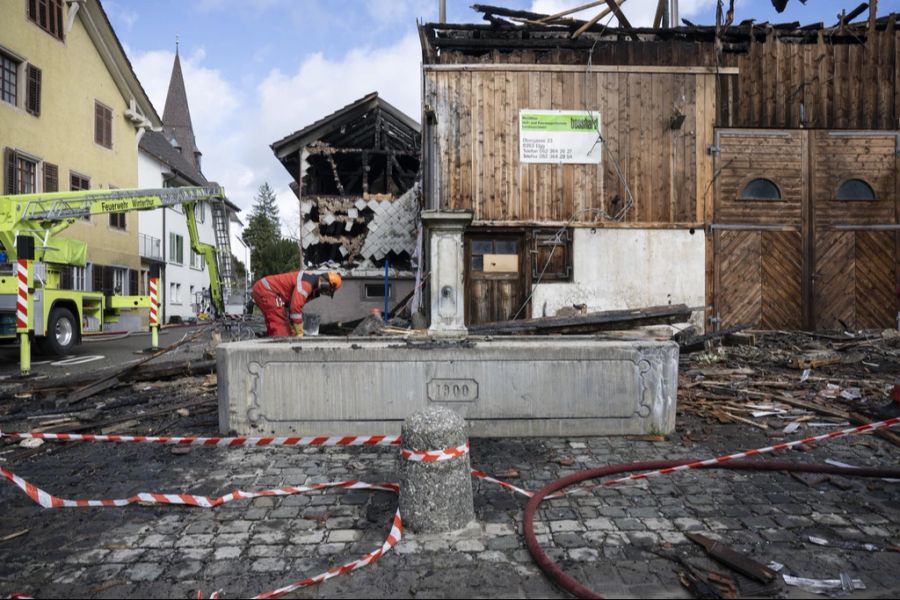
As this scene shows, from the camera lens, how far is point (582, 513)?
148 inches

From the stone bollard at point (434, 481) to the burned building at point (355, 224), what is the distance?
12.9m

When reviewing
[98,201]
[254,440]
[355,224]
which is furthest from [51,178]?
[254,440]

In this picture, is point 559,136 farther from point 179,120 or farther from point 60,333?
point 179,120

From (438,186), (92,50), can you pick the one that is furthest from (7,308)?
(92,50)

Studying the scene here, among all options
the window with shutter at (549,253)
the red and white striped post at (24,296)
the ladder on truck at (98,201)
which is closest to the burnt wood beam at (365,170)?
the ladder on truck at (98,201)

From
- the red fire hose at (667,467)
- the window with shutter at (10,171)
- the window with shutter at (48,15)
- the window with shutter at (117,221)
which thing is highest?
the window with shutter at (48,15)

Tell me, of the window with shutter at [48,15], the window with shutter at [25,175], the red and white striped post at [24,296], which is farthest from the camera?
the window with shutter at [48,15]

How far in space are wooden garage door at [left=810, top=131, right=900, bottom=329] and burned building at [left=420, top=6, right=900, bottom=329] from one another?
0.04 m

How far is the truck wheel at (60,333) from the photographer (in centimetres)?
1184

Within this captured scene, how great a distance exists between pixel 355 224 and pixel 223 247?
13.7ft

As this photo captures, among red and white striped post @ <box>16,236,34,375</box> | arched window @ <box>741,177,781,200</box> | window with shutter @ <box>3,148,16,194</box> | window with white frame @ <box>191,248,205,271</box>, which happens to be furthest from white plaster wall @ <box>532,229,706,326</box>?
window with white frame @ <box>191,248,205,271</box>

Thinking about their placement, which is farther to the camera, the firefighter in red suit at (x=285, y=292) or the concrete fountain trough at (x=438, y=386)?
the firefighter in red suit at (x=285, y=292)

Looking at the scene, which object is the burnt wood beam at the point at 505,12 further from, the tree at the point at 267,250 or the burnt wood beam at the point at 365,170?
the tree at the point at 267,250

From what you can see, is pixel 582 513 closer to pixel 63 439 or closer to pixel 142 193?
pixel 63 439
